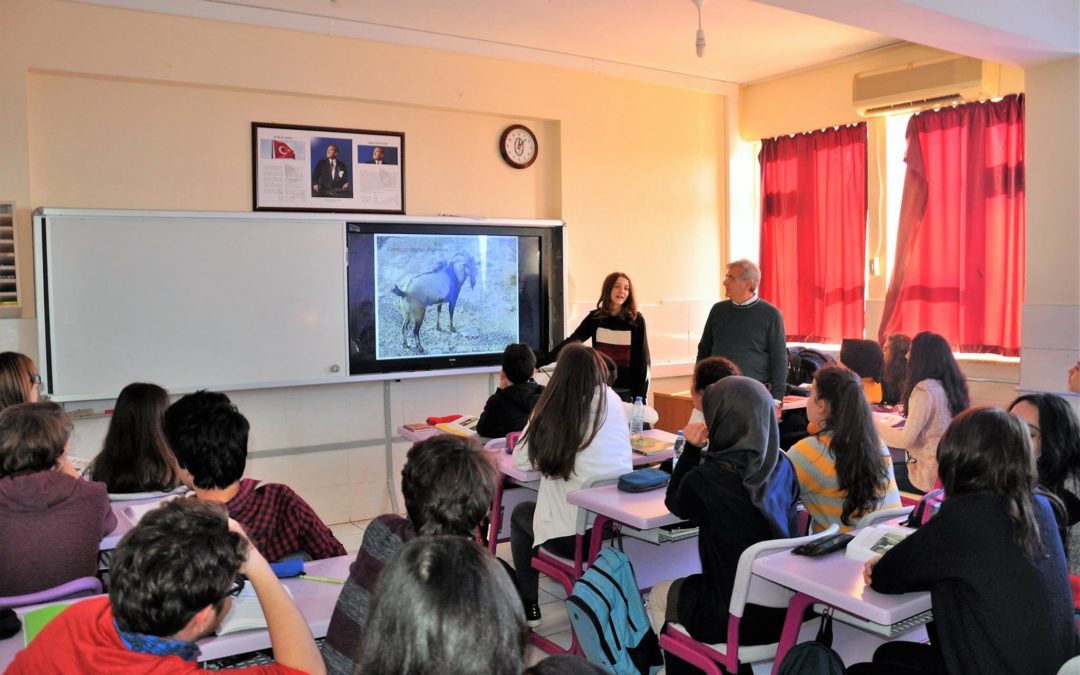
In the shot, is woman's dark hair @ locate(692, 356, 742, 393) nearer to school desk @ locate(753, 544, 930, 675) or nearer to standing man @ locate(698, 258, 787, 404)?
school desk @ locate(753, 544, 930, 675)

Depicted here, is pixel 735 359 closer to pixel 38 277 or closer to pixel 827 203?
pixel 827 203

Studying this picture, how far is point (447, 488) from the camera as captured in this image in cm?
189

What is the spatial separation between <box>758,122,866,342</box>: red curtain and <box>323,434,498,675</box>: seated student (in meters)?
5.33

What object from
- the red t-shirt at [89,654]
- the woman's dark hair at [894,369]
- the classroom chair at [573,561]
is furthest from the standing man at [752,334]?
the red t-shirt at [89,654]

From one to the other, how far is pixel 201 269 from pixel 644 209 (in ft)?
11.2

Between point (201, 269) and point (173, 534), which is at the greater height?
point (201, 269)

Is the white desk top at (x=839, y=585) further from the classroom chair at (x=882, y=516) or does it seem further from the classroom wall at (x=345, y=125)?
the classroom wall at (x=345, y=125)

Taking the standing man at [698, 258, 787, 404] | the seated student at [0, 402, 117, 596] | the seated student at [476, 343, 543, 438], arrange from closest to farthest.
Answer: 1. the seated student at [0, 402, 117, 596]
2. the seated student at [476, 343, 543, 438]
3. the standing man at [698, 258, 787, 404]

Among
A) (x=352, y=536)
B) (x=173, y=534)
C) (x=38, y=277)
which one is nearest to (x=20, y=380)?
(x=38, y=277)

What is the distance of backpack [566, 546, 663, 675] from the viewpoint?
2541mm

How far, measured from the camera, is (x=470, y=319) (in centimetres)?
601

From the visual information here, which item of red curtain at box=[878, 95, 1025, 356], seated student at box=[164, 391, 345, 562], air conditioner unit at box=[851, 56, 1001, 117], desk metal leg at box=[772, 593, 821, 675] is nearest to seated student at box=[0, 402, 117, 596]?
seated student at box=[164, 391, 345, 562]

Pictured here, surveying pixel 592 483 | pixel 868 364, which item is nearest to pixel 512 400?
pixel 592 483

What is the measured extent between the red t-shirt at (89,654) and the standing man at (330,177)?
4.28m
